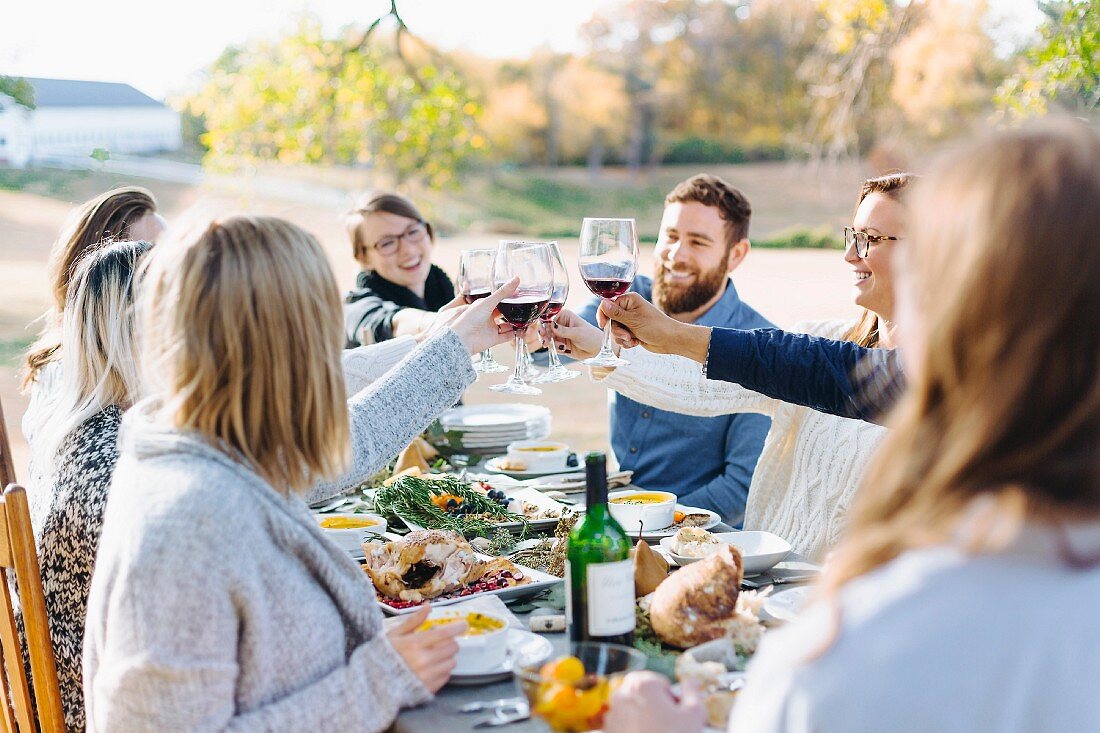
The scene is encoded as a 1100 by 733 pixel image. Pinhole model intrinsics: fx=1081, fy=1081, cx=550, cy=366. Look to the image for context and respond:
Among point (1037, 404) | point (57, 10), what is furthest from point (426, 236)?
point (57, 10)

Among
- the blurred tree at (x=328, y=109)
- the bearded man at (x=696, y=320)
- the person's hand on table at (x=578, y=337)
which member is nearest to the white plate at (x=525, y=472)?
the bearded man at (x=696, y=320)

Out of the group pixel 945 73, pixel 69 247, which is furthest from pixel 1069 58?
pixel 945 73

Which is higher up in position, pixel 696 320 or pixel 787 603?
pixel 696 320

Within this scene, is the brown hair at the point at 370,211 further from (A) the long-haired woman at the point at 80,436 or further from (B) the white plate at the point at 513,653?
(B) the white plate at the point at 513,653

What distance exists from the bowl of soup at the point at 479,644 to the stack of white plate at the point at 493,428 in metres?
1.75

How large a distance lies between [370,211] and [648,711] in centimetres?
355

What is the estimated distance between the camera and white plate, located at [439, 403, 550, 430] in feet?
11.4

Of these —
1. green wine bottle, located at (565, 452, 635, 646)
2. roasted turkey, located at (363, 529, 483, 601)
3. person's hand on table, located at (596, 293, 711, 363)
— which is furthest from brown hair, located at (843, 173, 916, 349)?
green wine bottle, located at (565, 452, 635, 646)

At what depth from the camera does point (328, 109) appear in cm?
1062

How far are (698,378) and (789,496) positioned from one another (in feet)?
1.24

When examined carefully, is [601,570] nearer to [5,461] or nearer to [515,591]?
[515,591]

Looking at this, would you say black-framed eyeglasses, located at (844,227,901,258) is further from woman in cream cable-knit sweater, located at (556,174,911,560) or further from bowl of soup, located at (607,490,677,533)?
bowl of soup, located at (607,490,677,533)

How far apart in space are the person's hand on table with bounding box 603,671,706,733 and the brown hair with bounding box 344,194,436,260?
3474mm

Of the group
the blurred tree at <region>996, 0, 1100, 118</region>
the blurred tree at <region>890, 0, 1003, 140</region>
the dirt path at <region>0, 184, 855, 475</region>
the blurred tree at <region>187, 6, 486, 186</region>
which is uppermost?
the blurred tree at <region>890, 0, 1003, 140</region>
